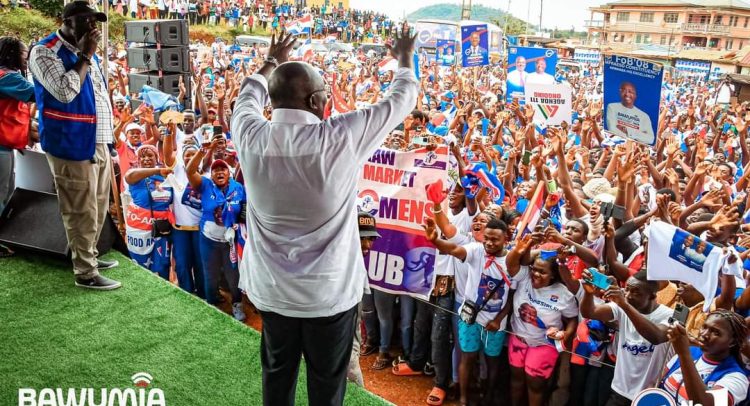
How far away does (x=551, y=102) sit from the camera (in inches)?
361

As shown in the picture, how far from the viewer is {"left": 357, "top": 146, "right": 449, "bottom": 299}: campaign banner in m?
4.10

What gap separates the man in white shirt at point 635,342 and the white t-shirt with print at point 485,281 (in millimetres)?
767

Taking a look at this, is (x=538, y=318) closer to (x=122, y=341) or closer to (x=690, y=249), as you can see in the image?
→ (x=690, y=249)

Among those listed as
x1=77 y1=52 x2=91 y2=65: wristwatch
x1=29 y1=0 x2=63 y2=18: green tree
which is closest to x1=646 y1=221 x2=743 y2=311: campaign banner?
x1=77 y1=52 x2=91 y2=65: wristwatch

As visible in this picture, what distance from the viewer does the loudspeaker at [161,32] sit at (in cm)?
808

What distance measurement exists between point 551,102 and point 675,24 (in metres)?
62.4

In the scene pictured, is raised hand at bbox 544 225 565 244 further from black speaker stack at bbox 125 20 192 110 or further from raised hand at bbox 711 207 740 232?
black speaker stack at bbox 125 20 192 110

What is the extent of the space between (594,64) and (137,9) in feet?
79.4

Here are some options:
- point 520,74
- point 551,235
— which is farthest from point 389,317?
point 520,74

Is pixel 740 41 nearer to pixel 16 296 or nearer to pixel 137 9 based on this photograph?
pixel 137 9

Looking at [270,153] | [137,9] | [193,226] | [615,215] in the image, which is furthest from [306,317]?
[137,9]

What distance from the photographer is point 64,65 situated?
3.51 metres

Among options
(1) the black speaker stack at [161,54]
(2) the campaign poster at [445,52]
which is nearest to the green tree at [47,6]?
(2) the campaign poster at [445,52]

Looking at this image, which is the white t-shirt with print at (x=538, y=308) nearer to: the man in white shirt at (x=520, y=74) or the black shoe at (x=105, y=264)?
the black shoe at (x=105, y=264)
